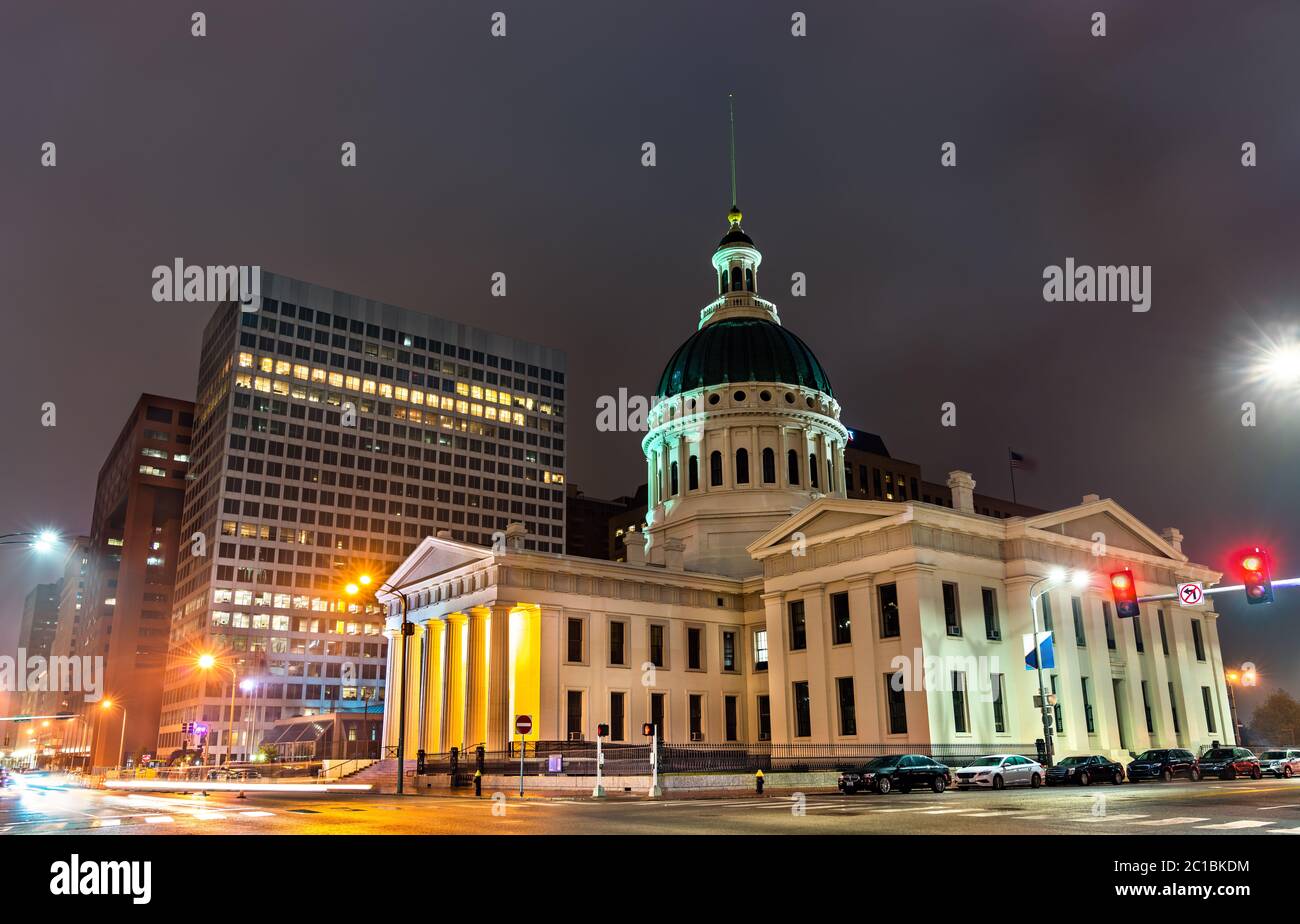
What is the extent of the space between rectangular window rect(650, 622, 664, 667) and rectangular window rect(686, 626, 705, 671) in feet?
6.78

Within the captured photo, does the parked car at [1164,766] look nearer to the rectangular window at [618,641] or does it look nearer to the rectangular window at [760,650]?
the rectangular window at [760,650]

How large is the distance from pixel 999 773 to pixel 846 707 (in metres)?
17.8

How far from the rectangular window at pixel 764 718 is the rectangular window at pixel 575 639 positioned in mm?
14337

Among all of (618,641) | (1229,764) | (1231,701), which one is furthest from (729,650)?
(1231,701)

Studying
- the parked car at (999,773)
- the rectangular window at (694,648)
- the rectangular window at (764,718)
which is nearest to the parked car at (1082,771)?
the parked car at (999,773)

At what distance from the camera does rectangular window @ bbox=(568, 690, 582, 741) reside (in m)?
60.4

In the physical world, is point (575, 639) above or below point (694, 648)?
above

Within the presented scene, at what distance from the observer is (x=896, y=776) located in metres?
35.6

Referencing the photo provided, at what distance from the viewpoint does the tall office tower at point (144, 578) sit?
5856 inches

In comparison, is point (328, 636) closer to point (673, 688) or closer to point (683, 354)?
point (683, 354)

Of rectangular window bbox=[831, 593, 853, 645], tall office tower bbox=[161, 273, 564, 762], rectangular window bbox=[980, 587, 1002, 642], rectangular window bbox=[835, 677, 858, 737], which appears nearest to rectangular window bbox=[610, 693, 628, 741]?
rectangular window bbox=[835, 677, 858, 737]

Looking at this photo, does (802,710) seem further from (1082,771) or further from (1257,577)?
(1257,577)

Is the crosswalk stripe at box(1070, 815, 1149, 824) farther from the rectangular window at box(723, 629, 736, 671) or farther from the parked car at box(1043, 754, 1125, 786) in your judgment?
the rectangular window at box(723, 629, 736, 671)
